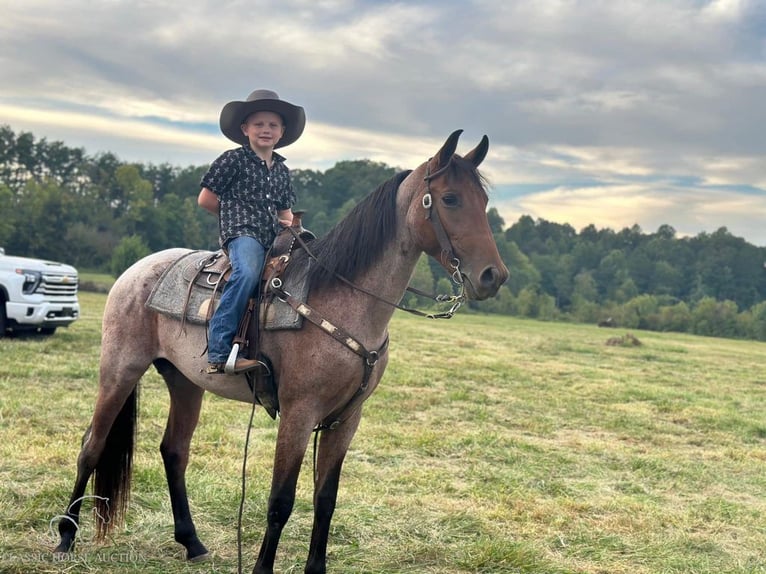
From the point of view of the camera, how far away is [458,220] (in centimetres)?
326

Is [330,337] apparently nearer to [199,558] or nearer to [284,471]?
[284,471]

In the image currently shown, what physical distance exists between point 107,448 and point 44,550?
71 cm

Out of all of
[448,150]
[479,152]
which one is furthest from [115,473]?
Answer: [479,152]

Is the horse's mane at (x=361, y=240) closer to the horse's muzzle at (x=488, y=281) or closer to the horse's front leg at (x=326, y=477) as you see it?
the horse's muzzle at (x=488, y=281)

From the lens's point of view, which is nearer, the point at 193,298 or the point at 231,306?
the point at 231,306

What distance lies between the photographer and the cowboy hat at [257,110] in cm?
390

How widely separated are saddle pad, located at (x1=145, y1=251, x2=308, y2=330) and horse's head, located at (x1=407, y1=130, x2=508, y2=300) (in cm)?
81

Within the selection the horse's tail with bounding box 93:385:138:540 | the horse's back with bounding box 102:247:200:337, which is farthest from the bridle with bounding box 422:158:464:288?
the horse's tail with bounding box 93:385:138:540

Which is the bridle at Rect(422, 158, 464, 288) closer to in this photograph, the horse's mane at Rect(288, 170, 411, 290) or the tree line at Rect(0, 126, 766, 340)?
the horse's mane at Rect(288, 170, 411, 290)

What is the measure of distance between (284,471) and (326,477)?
0.40 metres

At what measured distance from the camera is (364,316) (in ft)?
11.5

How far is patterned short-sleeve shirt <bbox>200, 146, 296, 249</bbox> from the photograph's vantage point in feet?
12.4

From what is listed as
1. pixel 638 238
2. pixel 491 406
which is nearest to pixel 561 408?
pixel 491 406

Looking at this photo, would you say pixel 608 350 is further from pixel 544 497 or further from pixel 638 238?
pixel 638 238
